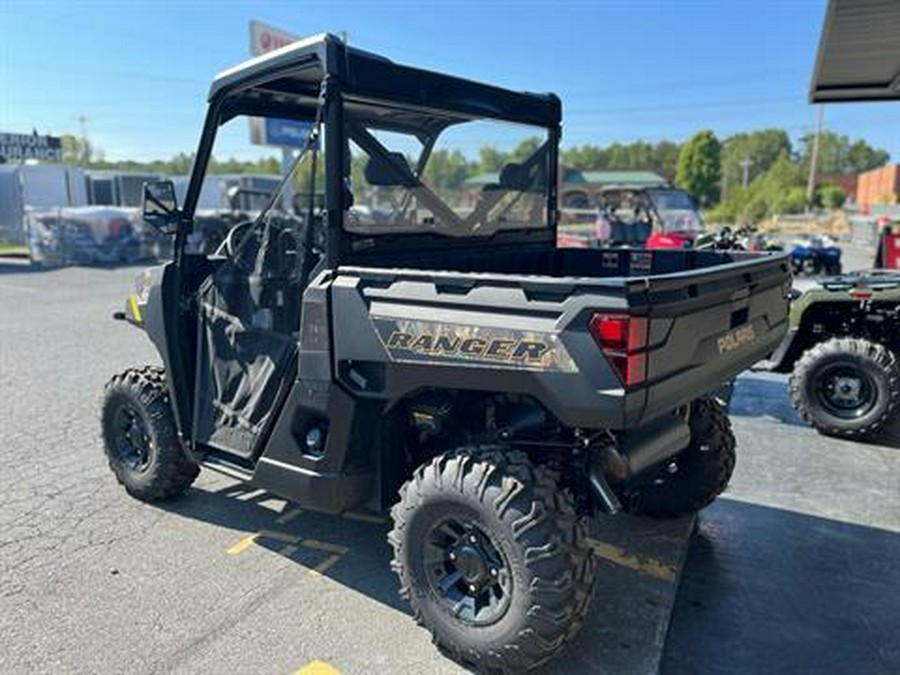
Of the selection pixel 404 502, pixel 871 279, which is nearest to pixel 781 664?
pixel 404 502

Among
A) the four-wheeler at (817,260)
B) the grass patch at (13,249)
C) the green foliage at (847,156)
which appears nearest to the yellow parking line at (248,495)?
the four-wheeler at (817,260)

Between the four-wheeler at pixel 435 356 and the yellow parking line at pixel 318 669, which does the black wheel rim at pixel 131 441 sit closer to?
the four-wheeler at pixel 435 356

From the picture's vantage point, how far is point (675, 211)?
13.4 m

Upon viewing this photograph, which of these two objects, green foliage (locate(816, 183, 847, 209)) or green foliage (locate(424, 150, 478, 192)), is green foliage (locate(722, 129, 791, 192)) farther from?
green foliage (locate(424, 150, 478, 192))

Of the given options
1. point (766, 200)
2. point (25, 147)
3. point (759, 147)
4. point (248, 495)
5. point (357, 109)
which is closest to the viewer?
point (357, 109)

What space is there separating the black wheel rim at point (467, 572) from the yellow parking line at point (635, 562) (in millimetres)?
776

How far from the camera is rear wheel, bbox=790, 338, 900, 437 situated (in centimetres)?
531

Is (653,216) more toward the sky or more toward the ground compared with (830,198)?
more toward the ground

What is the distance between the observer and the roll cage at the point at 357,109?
2941mm

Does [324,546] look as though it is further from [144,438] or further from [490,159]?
[490,159]

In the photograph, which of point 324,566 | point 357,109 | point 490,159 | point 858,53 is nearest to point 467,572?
point 324,566

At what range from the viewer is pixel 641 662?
2758 millimetres

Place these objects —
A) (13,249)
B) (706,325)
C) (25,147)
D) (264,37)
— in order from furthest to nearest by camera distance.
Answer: (25,147), (13,249), (264,37), (706,325)

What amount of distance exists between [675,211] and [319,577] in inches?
461
